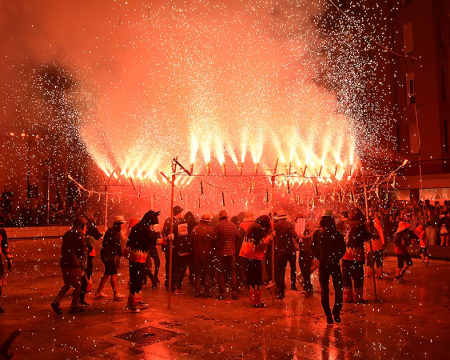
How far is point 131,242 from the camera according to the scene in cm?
729

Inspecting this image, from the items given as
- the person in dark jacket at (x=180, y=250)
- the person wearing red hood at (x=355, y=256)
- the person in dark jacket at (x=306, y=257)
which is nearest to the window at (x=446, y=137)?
the person in dark jacket at (x=306, y=257)

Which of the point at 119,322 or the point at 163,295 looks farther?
the point at 163,295

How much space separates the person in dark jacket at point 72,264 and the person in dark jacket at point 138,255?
0.86 meters

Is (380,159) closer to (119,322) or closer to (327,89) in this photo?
(327,89)

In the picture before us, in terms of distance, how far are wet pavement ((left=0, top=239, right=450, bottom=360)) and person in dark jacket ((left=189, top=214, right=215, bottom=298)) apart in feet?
1.34

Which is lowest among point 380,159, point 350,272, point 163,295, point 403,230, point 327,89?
point 163,295

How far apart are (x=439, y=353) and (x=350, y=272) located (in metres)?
2.89

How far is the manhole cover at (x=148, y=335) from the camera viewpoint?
213 inches

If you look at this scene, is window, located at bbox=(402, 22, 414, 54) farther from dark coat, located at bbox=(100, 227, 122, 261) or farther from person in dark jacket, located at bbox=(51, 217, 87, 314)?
person in dark jacket, located at bbox=(51, 217, 87, 314)

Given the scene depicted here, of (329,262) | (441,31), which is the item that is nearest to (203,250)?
(329,262)

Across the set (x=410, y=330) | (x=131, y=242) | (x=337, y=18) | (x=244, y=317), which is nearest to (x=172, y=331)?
(x=244, y=317)

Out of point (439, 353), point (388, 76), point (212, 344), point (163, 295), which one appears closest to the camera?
point (439, 353)

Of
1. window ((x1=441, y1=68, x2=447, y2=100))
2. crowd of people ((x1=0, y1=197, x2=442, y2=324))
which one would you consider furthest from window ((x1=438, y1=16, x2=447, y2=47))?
crowd of people ((x1=0, y1=197, x2=442, y2=324))

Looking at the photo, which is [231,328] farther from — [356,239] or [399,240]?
[399,240]
